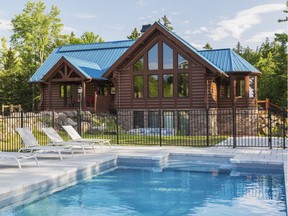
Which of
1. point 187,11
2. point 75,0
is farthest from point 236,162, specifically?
point 187,11

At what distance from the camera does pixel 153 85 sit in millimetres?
26688

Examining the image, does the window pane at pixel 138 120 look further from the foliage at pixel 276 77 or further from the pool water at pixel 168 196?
the pool water at pixel 168 196

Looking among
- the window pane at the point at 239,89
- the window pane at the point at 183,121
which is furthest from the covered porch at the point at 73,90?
the window pane at the point at 239,89

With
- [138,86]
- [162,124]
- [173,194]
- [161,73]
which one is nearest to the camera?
[173,194]

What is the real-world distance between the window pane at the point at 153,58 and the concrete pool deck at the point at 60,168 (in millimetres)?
11402

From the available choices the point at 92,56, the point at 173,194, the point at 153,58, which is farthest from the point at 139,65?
the point at 173,194

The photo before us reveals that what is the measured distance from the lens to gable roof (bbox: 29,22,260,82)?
25.2 metres

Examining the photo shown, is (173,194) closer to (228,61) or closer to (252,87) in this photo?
(228,61)

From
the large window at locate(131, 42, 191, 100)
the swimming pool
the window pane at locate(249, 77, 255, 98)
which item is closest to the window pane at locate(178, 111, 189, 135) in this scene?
the large window at locate(131, 42, 191, 100)

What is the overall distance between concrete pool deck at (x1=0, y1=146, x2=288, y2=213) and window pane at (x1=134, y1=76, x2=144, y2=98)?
11.5 m

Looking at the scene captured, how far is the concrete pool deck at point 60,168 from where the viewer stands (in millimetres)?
8602

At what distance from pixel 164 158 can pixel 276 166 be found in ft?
13.9

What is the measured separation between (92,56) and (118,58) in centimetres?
883

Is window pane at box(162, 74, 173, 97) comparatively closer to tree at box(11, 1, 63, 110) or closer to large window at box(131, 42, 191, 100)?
large window at box(131, 42, 191, 100)
